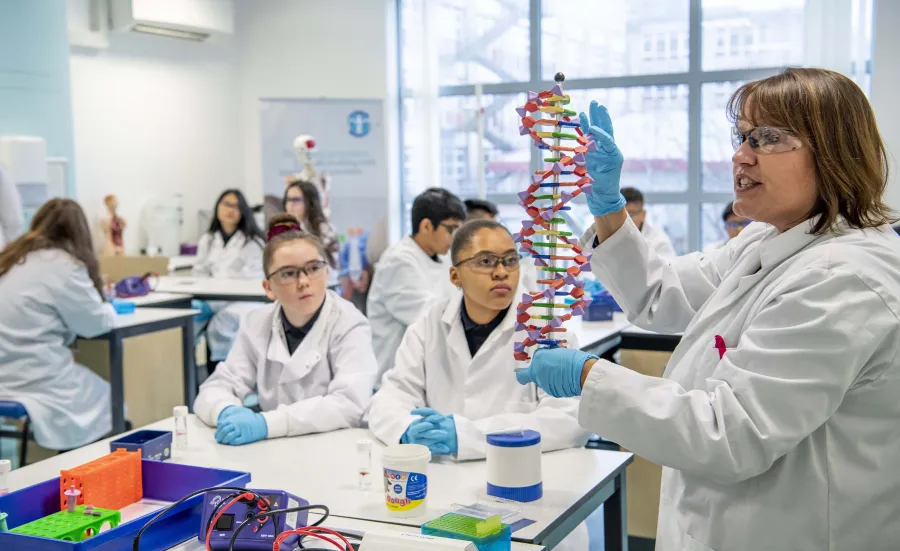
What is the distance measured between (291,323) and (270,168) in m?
5.12

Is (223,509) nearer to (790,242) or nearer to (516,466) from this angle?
(516,466)

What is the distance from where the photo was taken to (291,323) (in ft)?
9.29

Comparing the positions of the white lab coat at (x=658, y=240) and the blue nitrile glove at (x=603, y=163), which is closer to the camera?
the blue nitrile glove at (x=603, y=163)

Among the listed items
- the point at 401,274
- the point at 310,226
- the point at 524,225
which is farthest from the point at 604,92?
the point at 524,225

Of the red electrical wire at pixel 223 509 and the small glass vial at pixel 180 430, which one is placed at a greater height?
the red electrical wire at pixel 223 509

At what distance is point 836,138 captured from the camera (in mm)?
1417

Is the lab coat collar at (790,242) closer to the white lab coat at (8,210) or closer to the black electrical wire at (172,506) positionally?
the black electrical wire at (172,506)

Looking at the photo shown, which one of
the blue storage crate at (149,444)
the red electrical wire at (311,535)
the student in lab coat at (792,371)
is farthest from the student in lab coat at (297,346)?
the student in lab coat at (792,371)

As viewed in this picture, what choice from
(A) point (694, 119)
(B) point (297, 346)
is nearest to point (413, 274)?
(B) point (297, 346)

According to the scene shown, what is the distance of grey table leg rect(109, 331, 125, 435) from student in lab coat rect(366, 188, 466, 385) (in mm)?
1251

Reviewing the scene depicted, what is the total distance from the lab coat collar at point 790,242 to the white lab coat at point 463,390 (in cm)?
82

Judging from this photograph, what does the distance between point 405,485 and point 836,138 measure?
1.03 meters

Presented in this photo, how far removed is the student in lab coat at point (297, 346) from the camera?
8.84 feet

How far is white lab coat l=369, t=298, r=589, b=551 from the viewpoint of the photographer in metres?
2.19
